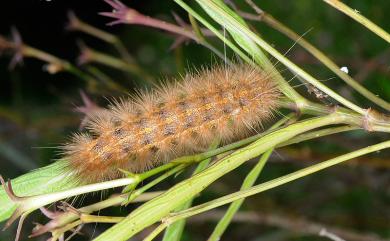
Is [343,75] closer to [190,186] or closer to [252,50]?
[252,50]

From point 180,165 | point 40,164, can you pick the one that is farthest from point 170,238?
point 40,164

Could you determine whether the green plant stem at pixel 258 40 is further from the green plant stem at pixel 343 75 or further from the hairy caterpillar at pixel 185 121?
the hairy caterpillar at pixel 185 121

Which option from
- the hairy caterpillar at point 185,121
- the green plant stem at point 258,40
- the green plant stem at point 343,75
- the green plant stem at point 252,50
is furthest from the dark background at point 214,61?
the green plant stem at point 258,40

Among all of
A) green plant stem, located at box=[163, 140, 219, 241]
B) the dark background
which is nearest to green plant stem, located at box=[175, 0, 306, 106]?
green plant stem, located at box=[163, 140, 219, 241]

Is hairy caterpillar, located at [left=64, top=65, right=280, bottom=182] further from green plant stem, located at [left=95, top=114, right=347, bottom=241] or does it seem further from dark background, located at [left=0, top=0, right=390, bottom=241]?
dark background, located at [left=0, top=0, right=390, bottom=241]

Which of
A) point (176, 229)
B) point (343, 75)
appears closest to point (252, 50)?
point (343, 75)

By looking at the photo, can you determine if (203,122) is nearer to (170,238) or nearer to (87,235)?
(170,238)
